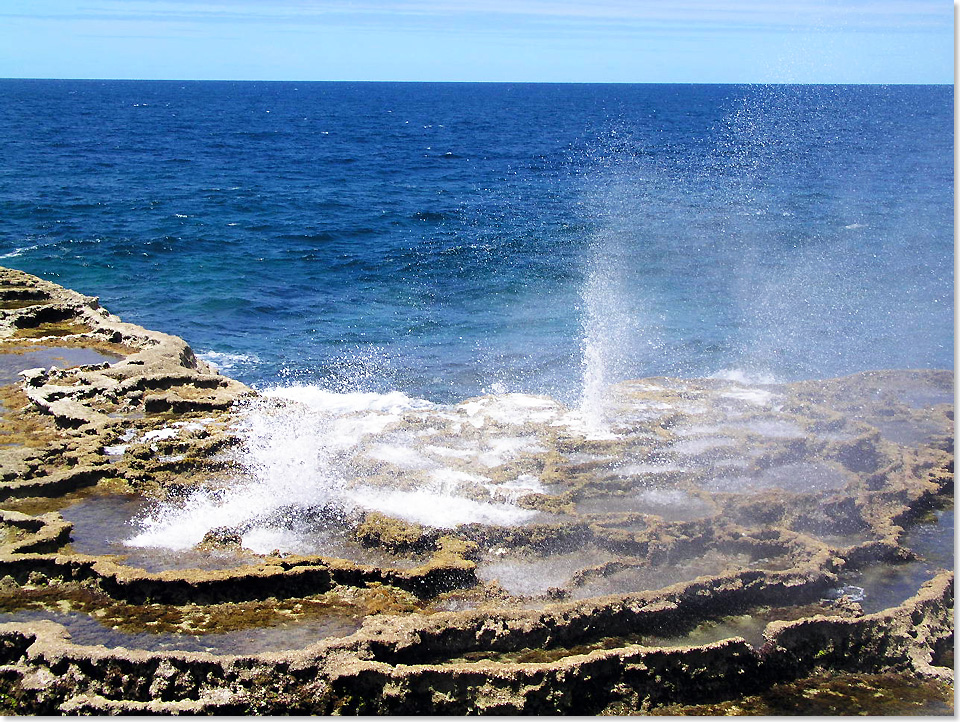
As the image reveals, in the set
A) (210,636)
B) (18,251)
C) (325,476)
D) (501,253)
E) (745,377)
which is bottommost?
(210,636)

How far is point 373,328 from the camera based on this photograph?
106 feet

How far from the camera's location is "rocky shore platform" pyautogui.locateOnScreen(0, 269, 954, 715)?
37.4ft

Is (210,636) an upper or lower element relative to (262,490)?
lower

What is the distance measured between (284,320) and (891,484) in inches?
897

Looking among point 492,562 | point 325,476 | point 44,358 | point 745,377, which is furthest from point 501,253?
point 492,562

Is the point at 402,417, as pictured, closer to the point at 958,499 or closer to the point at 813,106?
the point at 958,499

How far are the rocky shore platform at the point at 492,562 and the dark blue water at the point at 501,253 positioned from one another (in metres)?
6.54

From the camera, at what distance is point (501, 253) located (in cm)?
4253

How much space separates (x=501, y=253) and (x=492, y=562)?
29.6m

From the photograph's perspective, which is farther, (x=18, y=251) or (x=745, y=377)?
(x=18, y=251)

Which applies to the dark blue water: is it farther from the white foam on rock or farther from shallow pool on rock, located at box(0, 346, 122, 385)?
the white foam on rock

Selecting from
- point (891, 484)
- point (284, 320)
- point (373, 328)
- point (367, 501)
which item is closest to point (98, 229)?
point (284, 320)

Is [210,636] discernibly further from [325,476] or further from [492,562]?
[325,476]

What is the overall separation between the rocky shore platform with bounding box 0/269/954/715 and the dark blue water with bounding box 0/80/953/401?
6538 mm
